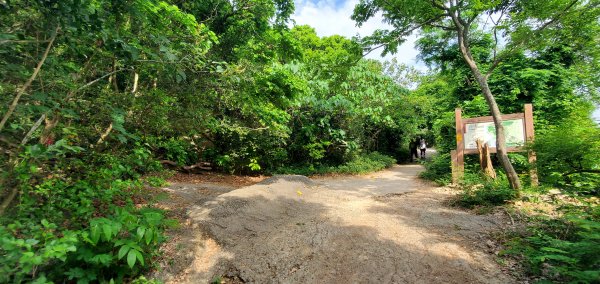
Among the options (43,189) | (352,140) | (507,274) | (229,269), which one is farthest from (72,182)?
(352,140)

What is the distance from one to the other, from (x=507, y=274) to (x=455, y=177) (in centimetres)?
517

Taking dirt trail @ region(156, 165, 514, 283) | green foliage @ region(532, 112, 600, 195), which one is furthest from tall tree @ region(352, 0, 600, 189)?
dirt trail @ region(156, 165, 514, 283)

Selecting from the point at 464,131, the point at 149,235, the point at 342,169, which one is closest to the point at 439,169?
the point at 464,131

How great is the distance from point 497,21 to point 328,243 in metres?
6.63

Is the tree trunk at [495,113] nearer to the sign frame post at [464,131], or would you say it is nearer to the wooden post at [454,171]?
the sign frame post at [464,131]

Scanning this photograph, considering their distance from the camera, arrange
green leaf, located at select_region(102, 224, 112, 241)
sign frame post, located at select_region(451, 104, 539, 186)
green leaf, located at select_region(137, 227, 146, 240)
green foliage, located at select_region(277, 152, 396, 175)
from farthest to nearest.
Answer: green foliage, located at select_region(277, 152, 396, 175) → sign frame post, located at select_region(451, 104, 539, 186) → green leaf, located at select_region(137, 227, 146, 240) → green leaf, located at select_region(102, 224, 112, 241)

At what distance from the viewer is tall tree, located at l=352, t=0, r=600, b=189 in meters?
5.55

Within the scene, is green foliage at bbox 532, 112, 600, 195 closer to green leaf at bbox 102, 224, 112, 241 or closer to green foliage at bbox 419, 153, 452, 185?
green foliage at bbox 419, 153, 452, 185

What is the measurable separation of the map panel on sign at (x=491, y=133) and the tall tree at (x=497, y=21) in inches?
53.1

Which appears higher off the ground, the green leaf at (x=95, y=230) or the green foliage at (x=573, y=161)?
the green foliage at (x=573, y=161)

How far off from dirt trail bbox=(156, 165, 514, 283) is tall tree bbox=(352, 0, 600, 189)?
2669 mm

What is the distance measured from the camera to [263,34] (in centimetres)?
774

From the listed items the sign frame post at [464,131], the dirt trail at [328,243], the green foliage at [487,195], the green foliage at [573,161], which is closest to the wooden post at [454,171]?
the sign frame post at [464,131]

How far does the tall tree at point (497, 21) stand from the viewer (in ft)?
18.2
